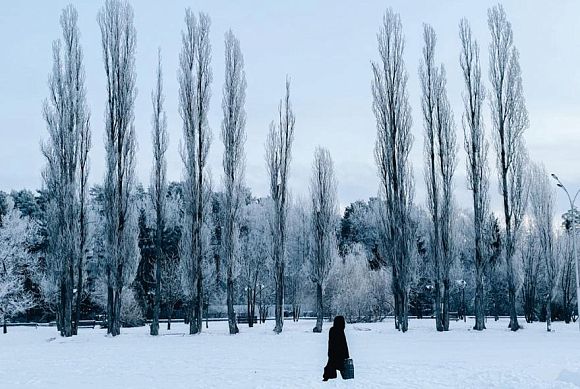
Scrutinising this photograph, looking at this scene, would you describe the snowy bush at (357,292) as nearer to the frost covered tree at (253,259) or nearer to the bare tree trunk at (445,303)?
the frost covered tree at (253,259)

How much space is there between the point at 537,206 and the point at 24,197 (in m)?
49.7

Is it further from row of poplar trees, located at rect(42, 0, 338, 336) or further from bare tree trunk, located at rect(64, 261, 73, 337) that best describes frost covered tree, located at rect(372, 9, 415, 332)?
bare tree trunk, located at rect(64, 261, 73, 337)

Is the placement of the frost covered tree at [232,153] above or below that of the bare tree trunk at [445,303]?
above

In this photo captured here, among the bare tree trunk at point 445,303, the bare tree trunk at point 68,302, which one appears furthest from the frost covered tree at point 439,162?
the bare tree trunk at point 68,302

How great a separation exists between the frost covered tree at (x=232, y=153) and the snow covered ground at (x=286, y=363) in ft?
18.4

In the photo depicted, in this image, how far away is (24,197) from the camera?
64.4m

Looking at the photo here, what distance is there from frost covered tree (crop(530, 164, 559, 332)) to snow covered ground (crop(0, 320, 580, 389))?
15446 mm

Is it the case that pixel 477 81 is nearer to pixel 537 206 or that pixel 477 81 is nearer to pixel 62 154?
pixel 537 206

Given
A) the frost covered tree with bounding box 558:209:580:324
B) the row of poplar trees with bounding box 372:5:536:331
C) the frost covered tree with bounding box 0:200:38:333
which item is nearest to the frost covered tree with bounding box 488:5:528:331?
the row of poplar trees with bounding box 372:5:536:331

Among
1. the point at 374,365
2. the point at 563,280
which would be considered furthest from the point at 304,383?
the point at 563,280

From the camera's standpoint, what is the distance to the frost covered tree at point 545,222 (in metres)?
41.7

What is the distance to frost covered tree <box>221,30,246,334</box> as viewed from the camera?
3322 cm

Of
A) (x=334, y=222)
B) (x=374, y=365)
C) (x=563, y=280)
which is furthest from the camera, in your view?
(x=563, y=280)

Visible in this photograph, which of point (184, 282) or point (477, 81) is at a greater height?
point (477, 81)
